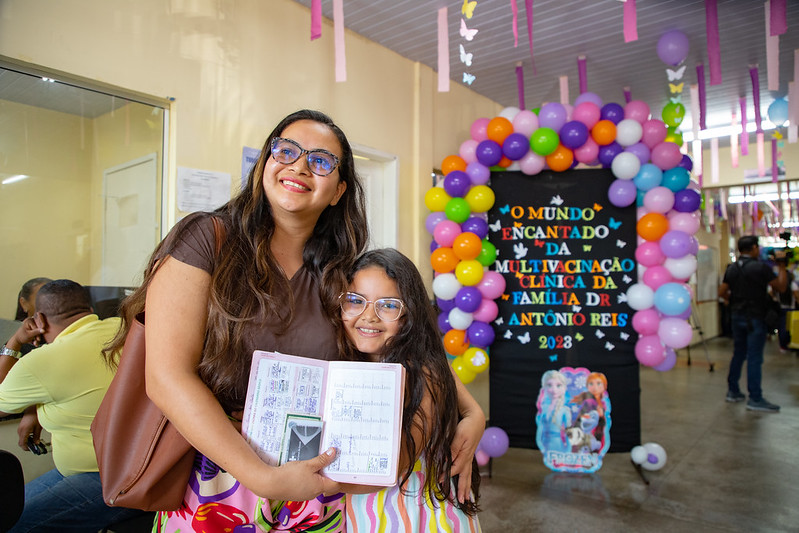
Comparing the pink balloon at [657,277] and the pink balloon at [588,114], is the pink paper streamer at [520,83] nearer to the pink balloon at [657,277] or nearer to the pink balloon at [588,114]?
the pink balloon at [588,114]

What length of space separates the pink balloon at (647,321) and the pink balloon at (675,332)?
4 cm

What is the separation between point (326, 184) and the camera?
1.20 meters

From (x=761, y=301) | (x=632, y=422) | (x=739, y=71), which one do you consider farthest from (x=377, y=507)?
(x=761, y=301)

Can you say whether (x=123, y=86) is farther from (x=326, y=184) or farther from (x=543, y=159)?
(x=543, y=159)

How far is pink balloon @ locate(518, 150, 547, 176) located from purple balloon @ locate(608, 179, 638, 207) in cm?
46

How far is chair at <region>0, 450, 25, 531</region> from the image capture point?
1.39 meters

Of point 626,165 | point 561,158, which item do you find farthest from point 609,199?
point 561,158

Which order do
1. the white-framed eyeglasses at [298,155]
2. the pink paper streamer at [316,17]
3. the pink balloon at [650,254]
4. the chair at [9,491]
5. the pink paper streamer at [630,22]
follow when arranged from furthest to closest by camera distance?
the pink balloon at [650,254], the pink paper streamer at [316,17], the pink paper streamer at [630,22], the chair at [9,491], the white-framed eyeglasses at [298,155]

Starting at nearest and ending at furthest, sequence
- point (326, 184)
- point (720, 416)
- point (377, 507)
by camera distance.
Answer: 1. point (326, 184)
2. point (377, 507)
3. point (720, 416)

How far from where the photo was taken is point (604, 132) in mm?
3227

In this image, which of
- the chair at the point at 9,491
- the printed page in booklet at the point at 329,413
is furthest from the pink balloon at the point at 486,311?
the chair at the point at 9,491

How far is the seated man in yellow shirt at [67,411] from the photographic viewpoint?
173cm

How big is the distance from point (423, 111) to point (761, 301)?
12.6ft

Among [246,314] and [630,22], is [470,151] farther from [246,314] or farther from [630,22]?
[246,314]
